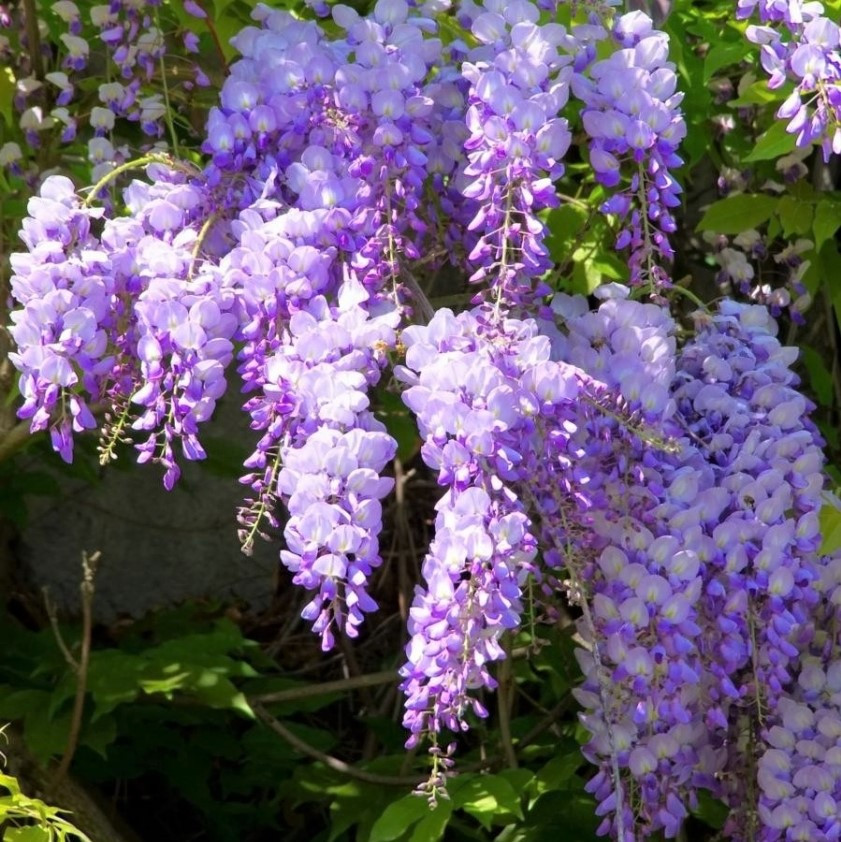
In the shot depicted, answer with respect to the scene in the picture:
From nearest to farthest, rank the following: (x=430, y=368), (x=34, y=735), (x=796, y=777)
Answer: (x=430, y=368) → (x=796, y=777) → (x=34, y=735)

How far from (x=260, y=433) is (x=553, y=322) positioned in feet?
5.16

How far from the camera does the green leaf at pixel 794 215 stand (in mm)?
2107

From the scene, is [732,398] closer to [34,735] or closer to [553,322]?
[553,322]

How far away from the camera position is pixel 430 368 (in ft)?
4.57

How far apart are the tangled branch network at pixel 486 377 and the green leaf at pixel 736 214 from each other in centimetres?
45

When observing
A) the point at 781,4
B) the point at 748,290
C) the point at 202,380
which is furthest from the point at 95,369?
the point at 748,290

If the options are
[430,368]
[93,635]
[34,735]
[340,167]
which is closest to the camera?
[430,368]

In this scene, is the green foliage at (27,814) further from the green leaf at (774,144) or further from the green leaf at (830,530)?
the green leaf at (774,144)

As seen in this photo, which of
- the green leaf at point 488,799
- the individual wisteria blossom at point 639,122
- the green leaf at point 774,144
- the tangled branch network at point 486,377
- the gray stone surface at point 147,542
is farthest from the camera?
the gray stone surface at point 147,542

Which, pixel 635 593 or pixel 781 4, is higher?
pixel 781 4

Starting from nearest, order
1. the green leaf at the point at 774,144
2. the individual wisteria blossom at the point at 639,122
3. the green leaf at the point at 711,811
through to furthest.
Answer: the individual wisteria blossom at the point at 639,122 → the green leaf at the point at 774,144 → the green leaf at the point at 711,811

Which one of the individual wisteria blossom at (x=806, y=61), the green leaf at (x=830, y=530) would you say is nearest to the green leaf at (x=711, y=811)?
the green leaf at (x=830, y=530)

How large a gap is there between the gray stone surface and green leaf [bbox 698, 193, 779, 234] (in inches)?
51.7

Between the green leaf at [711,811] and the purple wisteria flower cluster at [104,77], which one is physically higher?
the purple wisteria flower cluster at [104,77]
